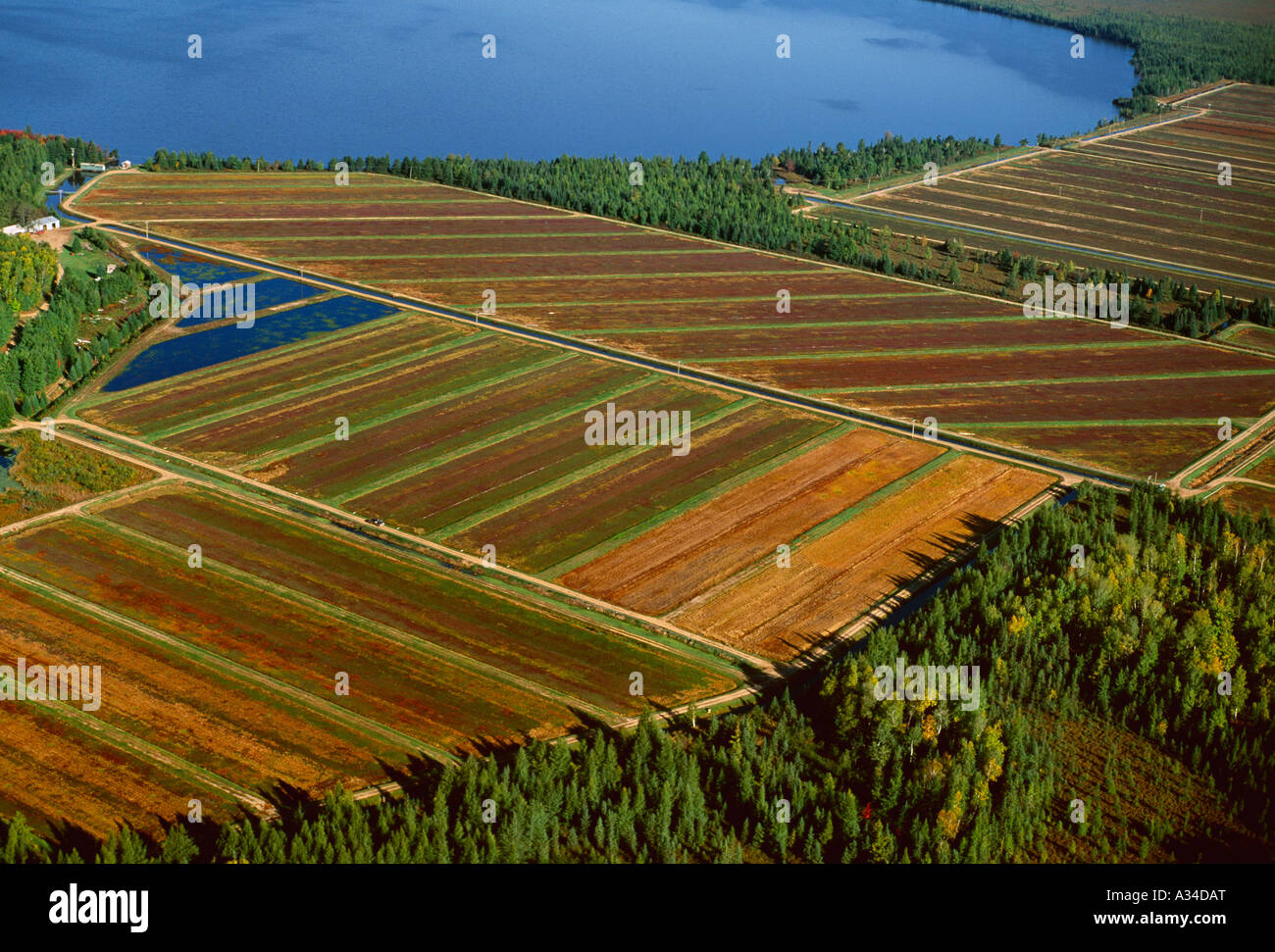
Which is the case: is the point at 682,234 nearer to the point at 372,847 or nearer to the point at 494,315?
the point at 494,315

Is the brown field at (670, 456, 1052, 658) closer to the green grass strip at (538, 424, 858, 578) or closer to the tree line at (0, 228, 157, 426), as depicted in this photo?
the green grass strip at (538, 424, 858, 578)

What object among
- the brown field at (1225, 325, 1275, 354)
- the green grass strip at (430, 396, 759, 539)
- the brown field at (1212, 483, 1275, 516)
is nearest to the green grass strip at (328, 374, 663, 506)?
the green grass strip at (430, 396, 759, 539)

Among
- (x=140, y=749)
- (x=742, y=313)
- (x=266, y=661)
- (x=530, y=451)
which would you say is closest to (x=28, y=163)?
(x=742, y=313)

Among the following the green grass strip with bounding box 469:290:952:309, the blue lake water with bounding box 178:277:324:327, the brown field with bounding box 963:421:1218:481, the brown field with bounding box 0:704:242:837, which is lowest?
the brown field with bounding box 0:704:242:837

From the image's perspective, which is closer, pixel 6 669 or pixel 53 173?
pixel 6 669

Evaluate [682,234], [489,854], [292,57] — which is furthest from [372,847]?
[292,57]

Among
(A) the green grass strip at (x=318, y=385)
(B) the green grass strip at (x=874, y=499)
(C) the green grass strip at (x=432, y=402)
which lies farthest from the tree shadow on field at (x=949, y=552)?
(A) the green grass strip at (x=318, y=385)
